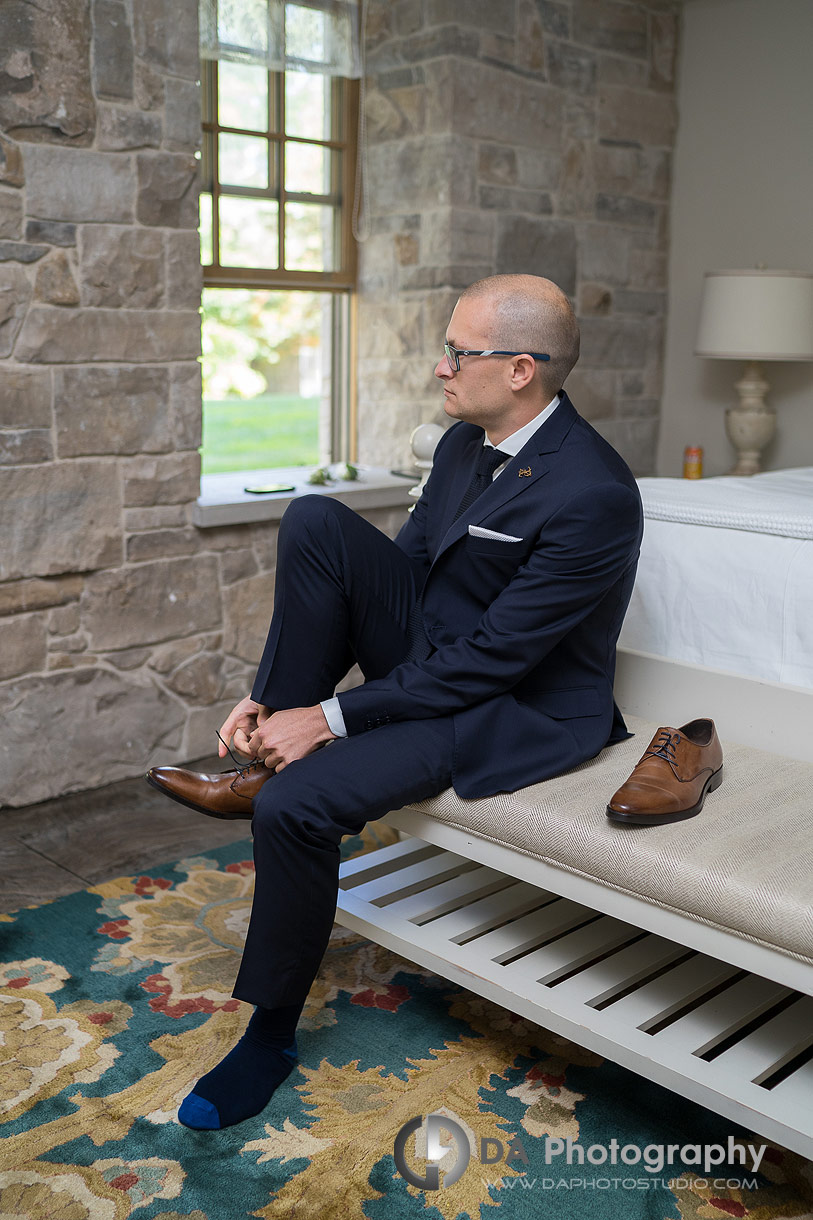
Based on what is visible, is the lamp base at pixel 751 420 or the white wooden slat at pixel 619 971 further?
the lamp base at pixel 751 420

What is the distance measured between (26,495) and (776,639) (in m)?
1.84

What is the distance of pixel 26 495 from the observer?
290 centimetres

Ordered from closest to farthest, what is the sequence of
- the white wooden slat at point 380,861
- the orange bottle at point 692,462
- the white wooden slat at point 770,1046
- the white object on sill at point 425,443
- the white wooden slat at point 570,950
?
the white wooden slat at point 770,1046, the white wooden slat at point 570,950, the white wooden slat at point 380,861, the white object on sill at point 425,443, the orange bottle at point 692,462

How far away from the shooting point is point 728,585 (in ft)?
7.34

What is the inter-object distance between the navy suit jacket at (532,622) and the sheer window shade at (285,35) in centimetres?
195

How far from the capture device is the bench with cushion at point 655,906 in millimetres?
1556

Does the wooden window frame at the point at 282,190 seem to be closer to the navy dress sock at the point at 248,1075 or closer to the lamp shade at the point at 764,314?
the lamp shade at the point at 764,314

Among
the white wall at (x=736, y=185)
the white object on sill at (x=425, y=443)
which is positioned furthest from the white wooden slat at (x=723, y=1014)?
the white wall at (x=736, y=185)

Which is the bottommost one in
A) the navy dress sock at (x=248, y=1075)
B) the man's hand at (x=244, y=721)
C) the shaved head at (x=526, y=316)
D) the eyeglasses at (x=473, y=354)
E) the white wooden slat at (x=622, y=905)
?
the navy dress sock at (x=248, y=1075)

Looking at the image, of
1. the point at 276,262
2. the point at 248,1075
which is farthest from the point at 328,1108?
the point at 276,262

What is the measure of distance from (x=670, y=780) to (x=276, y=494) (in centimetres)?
194

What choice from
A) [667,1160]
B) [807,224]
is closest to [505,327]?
[667,1160]

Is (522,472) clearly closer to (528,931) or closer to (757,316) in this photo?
(528,931)

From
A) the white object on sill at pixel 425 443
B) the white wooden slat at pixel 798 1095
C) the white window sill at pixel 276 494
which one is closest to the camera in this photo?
the white wooden slat at pixel 798 1095
